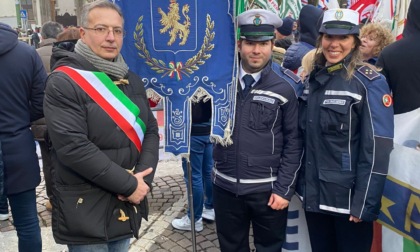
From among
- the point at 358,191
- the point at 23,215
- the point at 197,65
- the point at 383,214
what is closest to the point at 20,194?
the point at 23,215

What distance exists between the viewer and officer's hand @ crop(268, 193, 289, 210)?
253cm

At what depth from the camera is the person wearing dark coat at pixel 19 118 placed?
100 inches

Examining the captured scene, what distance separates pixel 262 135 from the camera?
2.51 meters

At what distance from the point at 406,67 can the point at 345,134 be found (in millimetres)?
825

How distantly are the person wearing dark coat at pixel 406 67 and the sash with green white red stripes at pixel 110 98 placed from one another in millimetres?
1786

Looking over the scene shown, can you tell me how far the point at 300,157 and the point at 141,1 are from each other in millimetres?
1426

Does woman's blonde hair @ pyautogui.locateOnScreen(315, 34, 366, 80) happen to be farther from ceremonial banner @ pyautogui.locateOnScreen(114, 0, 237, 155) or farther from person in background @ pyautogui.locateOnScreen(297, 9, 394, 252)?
ceremonial banner @ pyautogui.locateOnScreen(114, 0, 237, 155)

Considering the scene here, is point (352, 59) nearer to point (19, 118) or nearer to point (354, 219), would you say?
point (354, 219)

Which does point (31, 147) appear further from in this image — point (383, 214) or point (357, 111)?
point (383, 214)

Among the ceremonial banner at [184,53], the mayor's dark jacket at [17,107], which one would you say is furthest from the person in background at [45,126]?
the ceremonial banner at [184,53]

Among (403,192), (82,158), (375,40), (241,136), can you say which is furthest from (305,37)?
(82,158)

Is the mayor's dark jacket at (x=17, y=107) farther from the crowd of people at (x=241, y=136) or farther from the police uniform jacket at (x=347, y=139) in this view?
the police uniform jacket at (x=347, y=139)

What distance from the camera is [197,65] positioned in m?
2.66

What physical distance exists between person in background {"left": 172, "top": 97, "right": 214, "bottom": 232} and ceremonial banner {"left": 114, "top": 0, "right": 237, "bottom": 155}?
22.1 inches
